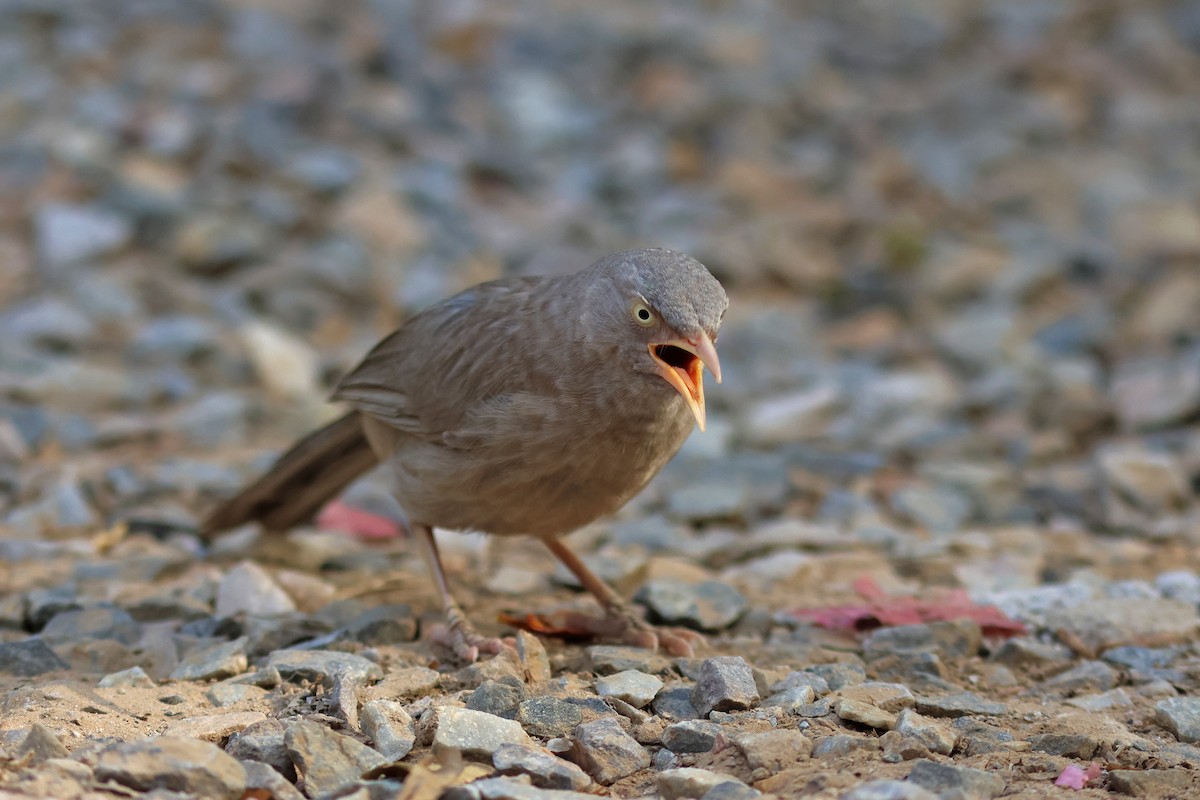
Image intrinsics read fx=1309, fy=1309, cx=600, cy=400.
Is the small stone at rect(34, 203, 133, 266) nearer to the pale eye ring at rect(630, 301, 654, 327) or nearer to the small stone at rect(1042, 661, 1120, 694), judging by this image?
the pale eye ring at rect(630, 301, 654, 327)

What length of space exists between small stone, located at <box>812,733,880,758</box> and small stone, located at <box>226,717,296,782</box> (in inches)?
50.5

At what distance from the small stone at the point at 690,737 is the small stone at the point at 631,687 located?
24 centimetres

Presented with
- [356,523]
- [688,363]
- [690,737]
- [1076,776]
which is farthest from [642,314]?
[356,523]

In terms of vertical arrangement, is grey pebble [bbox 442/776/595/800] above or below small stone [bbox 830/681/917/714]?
above

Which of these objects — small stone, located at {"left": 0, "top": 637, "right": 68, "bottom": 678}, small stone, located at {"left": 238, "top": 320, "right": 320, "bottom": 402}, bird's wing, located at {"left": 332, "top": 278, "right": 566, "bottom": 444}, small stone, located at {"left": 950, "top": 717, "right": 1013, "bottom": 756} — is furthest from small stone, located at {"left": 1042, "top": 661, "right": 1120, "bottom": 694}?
small stone, located at {"left": 238, "top": 320, "right": 320, "bottom": 402}

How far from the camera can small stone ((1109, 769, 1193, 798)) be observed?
3.07 meters

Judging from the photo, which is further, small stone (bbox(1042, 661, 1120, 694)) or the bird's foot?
the bird's foot

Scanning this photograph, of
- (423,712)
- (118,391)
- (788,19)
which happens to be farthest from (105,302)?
(788,19)

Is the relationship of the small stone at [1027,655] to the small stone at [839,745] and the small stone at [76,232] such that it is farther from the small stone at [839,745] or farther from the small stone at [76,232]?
the small stone at [76,232]

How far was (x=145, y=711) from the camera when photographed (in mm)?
3439

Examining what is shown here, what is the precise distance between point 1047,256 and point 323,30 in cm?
567

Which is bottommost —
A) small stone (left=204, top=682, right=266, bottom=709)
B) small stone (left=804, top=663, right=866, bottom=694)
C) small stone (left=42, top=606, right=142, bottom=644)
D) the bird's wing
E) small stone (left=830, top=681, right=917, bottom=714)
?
small stone (left=42, top=606, right=142, bottom=644)

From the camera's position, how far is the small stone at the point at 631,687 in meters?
3.59

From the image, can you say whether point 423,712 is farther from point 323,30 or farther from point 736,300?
point 323,30
